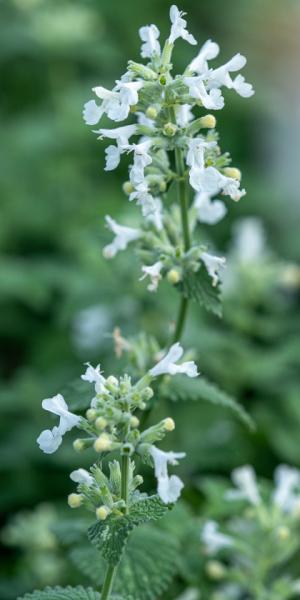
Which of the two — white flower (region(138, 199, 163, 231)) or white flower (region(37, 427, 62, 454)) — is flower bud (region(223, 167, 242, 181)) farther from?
white flower (region(37, 427, 62, 454))

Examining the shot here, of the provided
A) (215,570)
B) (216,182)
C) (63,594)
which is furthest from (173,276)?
(215,570)

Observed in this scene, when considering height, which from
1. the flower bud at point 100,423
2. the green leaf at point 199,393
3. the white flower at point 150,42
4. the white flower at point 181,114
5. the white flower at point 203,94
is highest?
the white flower at point 150,42

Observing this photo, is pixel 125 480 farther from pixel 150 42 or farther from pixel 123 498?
pixel 150 42

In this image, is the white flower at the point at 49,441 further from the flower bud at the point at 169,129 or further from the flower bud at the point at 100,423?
the flower bud at the point at 169,129

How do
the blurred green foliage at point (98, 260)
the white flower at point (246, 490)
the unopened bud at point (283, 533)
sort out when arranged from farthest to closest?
the blurred green foliage at point (98, 260) < the white flower at point (246, 490) < the unopened bud at point (283, 533)

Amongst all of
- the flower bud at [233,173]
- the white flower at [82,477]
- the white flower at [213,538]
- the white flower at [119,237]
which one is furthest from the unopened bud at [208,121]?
the white flower at [213,538]

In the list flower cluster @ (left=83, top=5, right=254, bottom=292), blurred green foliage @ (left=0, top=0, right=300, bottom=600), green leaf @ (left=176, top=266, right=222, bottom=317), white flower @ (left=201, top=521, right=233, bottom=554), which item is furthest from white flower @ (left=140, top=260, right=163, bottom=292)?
blurred green foliage @ (left=0, top=0, right=300, bottom=600)

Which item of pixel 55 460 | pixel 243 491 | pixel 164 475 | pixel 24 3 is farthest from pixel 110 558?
pixel 24 3
